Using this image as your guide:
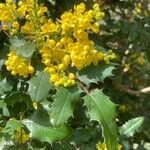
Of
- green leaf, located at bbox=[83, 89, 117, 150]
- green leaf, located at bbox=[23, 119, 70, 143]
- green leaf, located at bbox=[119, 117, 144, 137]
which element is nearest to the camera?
green leaf, located at bbox=[83, 89, 117, 150]

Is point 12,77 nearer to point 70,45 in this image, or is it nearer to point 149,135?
point 70,45

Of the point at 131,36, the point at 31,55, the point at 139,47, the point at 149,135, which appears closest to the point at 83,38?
the point at 31,55

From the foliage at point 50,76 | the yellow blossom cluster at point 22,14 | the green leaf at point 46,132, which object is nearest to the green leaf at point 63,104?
the foliage at point 50,76

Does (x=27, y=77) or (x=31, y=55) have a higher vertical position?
(x=31, y=55)

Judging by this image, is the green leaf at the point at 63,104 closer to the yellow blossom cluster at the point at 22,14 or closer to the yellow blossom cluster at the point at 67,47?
the yellow blossom cluster at the point at 67,47

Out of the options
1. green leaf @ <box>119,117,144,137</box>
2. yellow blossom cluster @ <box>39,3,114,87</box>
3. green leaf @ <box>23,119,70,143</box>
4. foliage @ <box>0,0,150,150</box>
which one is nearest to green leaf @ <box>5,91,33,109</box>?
foliage @ <box>0,0,150,150</box>

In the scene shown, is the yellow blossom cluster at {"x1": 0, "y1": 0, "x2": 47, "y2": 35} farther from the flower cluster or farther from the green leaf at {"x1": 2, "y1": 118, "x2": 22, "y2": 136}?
the green leaf at {"x1": 2, "y1": 118, "x2": 22, "y2": 136}

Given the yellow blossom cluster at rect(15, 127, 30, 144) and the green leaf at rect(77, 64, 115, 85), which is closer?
the green leaf at rect(77, 64, 115, 85)
